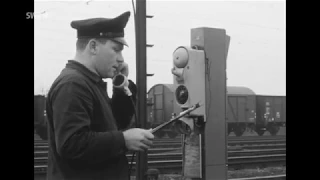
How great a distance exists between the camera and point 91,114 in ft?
7.59

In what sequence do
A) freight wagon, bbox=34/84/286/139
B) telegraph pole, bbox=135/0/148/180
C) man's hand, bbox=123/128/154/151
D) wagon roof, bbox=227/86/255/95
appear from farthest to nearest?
1. wagon roof, bbox=227/86/255/95
2. freight wagon, bbox=34/84/286/139
3. telegraph pole, bbox=135/0/148/180
4. man's hand, bbox=123/128/154/151

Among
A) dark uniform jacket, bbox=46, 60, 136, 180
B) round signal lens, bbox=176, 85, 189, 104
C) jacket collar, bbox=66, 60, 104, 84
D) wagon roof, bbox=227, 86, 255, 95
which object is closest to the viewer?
dark uniform jacket, bbox=46, 60, 136, 180

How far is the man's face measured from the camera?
244cm

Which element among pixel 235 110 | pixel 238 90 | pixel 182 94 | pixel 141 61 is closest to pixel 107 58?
pixel 182 94

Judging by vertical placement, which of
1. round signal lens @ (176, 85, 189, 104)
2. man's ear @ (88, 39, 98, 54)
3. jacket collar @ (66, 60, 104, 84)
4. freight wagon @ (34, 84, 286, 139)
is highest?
man's ear @ (88, 39, 98, 54)

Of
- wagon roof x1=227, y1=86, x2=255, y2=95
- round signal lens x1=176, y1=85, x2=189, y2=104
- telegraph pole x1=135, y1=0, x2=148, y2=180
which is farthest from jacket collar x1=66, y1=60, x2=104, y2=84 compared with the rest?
wagon roof x1=227, y1=86, x2=255, y2=95

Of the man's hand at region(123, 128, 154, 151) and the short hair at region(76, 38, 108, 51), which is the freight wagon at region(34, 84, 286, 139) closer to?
the short hair at region(76, 38, 108, 51)

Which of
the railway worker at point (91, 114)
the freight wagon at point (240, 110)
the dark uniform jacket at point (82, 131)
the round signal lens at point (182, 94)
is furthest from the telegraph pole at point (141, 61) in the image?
the freight wagon at point (240, 110)

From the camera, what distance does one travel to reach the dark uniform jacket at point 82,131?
217 centimetres

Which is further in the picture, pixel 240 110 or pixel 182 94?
pixel 240 110

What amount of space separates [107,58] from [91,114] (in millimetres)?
328

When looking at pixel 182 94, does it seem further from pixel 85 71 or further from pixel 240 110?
pixel 240 110

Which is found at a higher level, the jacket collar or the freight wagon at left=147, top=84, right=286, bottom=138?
the jacket collar
